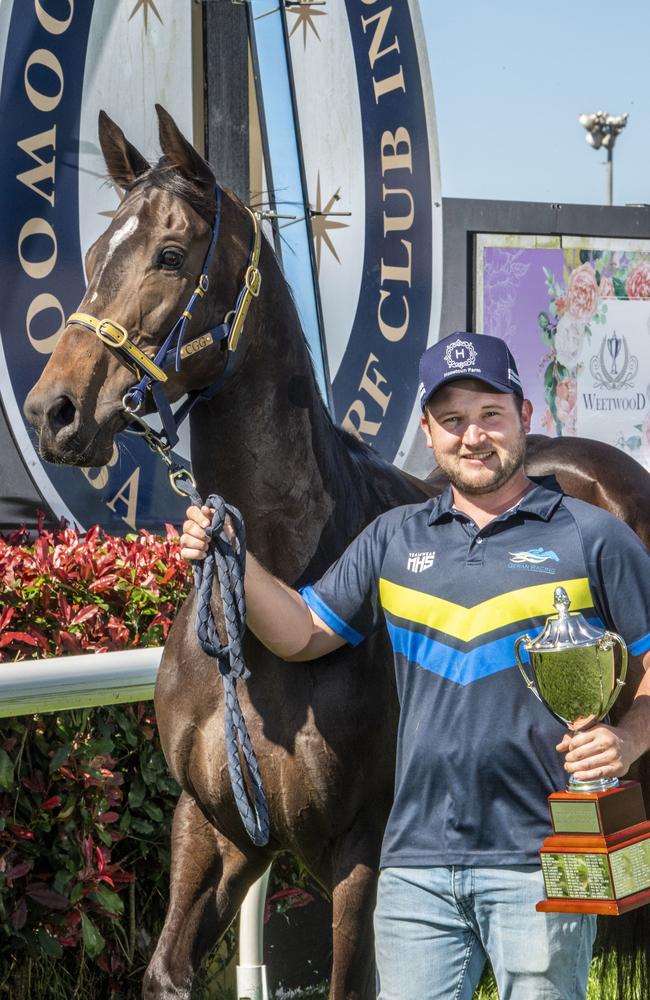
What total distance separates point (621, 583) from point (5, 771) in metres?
1.90

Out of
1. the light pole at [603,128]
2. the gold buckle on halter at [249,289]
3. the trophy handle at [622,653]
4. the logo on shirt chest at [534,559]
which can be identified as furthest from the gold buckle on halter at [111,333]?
the light pole at [603,128]

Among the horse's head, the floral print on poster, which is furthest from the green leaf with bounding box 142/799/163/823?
the floral print on poster

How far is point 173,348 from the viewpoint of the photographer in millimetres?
2869

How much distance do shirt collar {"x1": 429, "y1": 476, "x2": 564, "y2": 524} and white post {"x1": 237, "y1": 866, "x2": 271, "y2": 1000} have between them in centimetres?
149

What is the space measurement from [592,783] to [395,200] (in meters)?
4.20

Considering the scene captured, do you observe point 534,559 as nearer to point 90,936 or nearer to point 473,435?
point 473,435

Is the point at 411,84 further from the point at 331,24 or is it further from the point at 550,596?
the point at 550,596

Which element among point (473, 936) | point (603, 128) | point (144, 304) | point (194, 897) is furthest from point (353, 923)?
point (603, 128)

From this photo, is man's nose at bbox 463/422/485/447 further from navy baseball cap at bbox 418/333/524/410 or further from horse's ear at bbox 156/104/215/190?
horse's ear at bbox 156/104/215/190

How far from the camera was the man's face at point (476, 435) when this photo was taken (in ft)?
8.43

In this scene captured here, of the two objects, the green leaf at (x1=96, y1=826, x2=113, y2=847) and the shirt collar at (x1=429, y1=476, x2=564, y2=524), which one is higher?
the shirt collar at (x1=429, y1=476, x2=564, y2=524)

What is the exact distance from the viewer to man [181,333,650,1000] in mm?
2404

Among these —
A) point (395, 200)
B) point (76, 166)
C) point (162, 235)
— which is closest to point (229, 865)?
point (162, 235)

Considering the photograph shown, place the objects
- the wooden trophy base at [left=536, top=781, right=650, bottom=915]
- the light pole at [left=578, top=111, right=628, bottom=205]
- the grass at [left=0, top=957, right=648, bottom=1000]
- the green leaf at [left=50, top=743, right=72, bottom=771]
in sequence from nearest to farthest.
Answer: the wooden trophy base at [left=536, top=781, right=650, bottom=915] → the green leaf at [left=50, top=743, right=72, bottom=771] → the grass at [left=0, top=957, right=648, bottom=1000] → the light pole at [left=578, top=111, right=628, bottom=205]
